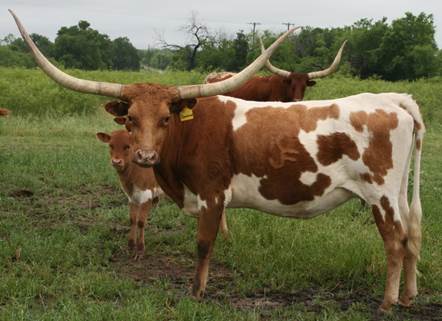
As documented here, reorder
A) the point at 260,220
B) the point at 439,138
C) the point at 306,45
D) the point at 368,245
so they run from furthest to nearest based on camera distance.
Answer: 1. the point at 306,45
2. the point at 439,138
3. the point at 260,220
4. the point at 368,245

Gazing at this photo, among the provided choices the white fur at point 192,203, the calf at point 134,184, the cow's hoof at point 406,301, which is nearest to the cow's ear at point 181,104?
the white fur at point 192,203

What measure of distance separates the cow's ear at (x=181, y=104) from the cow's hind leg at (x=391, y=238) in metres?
1.79

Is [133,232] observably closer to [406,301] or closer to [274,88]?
[406,301]

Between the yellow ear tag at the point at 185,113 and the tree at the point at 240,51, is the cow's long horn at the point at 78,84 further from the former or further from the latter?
the tree at the point at 240,51

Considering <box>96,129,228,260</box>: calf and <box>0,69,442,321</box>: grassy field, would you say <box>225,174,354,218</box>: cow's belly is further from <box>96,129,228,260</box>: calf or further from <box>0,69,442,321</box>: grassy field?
<box>96,129,228,260</box>: calf

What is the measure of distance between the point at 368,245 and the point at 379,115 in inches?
70.0

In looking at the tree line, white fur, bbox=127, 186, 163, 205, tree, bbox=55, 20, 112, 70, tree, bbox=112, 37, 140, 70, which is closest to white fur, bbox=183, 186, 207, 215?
white fur, bbox=127, 186, 163, 205

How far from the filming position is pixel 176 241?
736 cm

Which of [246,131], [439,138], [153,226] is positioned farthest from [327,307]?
[439,138]

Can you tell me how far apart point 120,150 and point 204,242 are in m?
2.30

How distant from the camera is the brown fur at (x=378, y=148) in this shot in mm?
5246

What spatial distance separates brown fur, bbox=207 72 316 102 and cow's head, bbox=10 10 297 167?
210 inches

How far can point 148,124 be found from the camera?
197 inches

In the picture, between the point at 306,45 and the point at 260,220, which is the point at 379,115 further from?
the point at 306,45
